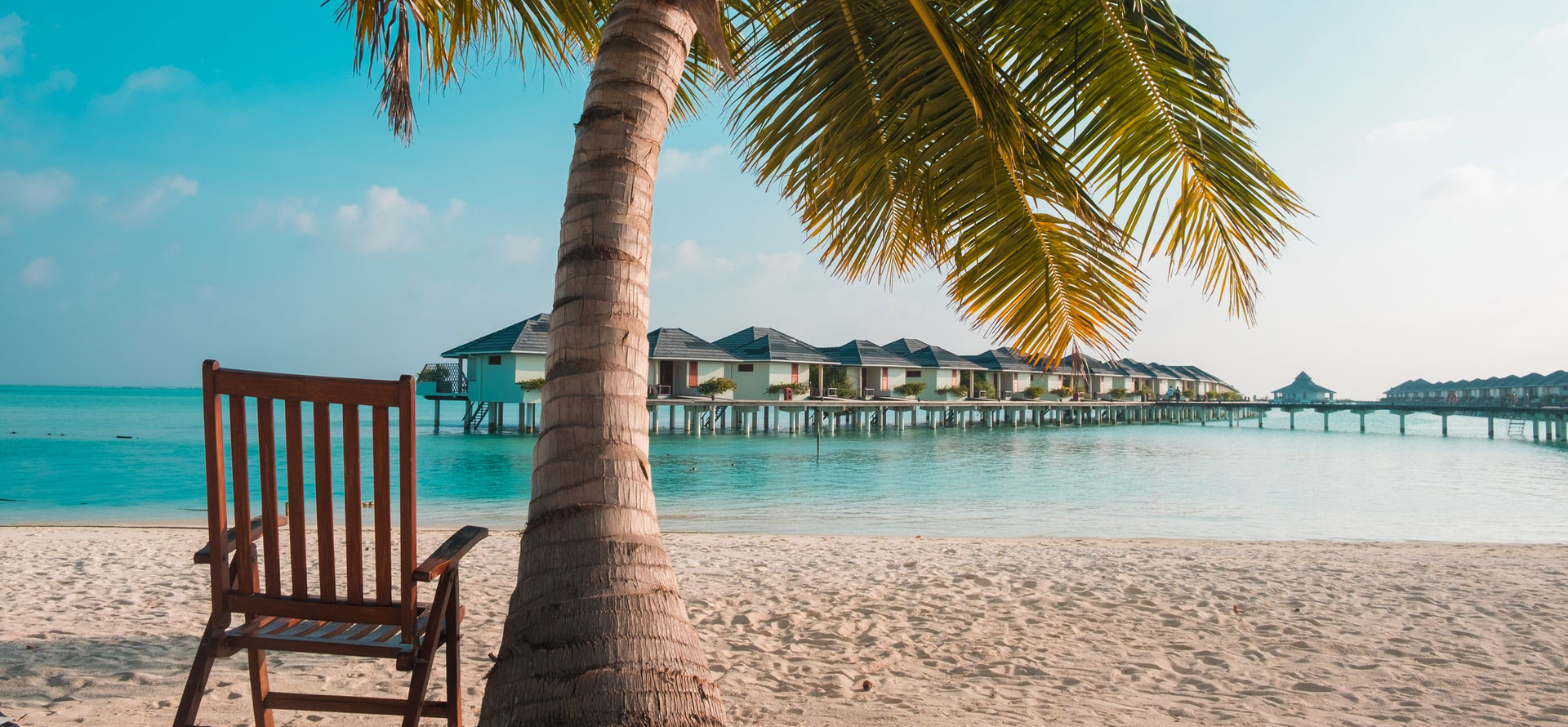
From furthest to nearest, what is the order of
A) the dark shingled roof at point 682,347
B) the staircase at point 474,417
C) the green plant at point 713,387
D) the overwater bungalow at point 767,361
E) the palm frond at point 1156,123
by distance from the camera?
the overwater bungalow at point 767,361 < the staircase at point 474,417 < the green plant at point 713,387 < the dark shingled roof at point 682,347 < the palm frond at point 1156,123

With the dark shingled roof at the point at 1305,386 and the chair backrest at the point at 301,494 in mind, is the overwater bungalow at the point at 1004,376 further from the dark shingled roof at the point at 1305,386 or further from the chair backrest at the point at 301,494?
the dark shingled roof at the point at 1305,386

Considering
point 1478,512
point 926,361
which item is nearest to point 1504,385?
point 926,361

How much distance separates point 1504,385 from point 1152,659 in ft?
243

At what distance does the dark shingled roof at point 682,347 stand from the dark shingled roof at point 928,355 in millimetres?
12553

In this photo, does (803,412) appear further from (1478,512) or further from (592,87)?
(592,87)

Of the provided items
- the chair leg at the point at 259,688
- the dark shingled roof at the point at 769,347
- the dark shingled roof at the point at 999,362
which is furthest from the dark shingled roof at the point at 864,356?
the chair leg at the point at 259,688

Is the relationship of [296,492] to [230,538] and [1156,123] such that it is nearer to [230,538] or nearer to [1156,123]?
[230,538]

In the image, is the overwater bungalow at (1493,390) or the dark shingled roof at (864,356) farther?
the overwater bungalow at (1493,390)

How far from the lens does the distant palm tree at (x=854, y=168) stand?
5.24 ft

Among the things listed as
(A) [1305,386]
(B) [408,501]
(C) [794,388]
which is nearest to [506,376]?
(C) [794,388]

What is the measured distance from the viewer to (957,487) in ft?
54.7

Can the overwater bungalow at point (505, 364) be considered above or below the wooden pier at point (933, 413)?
above

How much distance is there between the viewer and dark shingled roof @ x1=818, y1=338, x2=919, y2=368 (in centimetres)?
3928

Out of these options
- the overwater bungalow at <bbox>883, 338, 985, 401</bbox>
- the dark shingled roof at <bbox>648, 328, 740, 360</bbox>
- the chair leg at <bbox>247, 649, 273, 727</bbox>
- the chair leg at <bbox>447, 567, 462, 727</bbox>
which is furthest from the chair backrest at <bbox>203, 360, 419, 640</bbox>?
the overwater bungalow at <bbox>883, 338, 985, 401</bbox>
